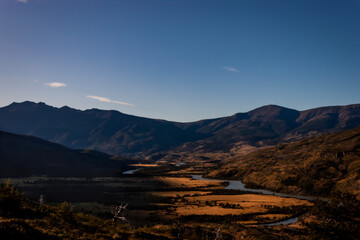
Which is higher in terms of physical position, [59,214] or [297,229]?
[59,214]

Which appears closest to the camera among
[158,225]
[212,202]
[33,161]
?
[158,225]

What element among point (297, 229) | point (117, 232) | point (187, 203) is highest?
point (117, 232)

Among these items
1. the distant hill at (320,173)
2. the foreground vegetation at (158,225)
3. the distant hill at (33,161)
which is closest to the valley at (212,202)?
the foreground vegetation at (158,225)

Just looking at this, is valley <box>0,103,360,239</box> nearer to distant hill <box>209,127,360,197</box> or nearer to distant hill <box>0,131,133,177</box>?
distant hill <box>209,127,360,197</box>

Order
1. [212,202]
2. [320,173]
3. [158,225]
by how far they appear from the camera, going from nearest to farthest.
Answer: [158,225]
[212,202]
[320,173]

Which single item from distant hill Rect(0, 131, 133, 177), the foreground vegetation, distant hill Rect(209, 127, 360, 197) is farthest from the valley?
distant hill Rect(0, 131, 133, 177)

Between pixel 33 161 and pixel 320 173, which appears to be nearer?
pixel 320 173

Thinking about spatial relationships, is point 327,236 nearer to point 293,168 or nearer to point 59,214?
point 59,214

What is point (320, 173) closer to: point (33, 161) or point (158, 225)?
point (158, 225)

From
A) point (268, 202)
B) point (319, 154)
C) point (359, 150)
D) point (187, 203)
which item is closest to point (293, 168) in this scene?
point (319, 154)

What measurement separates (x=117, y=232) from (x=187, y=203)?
2281 inches

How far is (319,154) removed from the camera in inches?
5010

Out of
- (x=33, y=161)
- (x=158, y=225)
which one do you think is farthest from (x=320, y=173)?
(x=33, y=161)

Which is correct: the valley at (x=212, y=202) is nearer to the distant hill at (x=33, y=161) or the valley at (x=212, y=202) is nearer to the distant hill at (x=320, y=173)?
the distant hill at (x=320, y=173)
